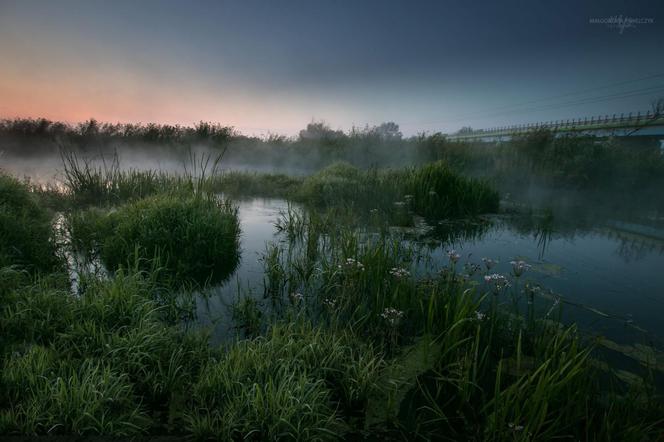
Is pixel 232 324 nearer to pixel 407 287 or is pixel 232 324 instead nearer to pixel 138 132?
pixel 407 287

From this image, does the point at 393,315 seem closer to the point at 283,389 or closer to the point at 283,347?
the point at 283,347

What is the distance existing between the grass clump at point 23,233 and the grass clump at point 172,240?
0.65m

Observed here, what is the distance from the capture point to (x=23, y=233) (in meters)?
5.25

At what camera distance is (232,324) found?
13.7ft

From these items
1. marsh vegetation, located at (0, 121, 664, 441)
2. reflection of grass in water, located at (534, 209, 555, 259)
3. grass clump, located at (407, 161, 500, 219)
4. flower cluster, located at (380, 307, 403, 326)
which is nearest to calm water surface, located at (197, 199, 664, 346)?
reflection of grass in water, located at (534, 209, 555, 259)

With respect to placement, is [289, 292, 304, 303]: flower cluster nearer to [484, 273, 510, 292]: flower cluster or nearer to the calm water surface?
the calm water surface

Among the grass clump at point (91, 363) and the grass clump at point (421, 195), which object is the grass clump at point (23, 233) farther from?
the grass clump at point (421, 195)

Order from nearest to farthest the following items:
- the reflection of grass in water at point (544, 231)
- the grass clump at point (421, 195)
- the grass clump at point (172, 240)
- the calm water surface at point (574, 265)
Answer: the calm water surface at point (574, 265) → the grass clump at point (172, 240) → the reflection of grass in water at point (544, 231) → the grass clump at point (421, 195)

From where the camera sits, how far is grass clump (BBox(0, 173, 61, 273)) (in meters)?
4.93

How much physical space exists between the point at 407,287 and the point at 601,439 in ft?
6.99

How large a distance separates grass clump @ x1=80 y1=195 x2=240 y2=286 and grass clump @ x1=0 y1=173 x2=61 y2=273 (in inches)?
25.7

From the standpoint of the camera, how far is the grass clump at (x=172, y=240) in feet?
18.1

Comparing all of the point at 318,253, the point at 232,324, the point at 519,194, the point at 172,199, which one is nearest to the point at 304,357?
the point at 232,324

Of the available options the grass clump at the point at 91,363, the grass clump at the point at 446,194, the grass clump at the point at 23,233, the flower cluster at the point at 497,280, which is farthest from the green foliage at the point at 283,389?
the grass clump at the point at 446,194
